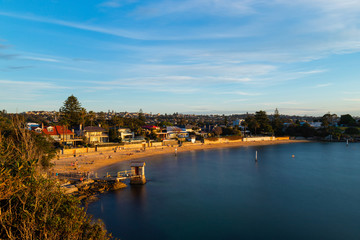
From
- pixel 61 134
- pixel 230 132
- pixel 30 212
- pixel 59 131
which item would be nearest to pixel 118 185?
pixel 30 212

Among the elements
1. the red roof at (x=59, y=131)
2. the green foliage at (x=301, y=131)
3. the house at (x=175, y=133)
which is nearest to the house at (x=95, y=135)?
the red roof at (x=59, y=131)

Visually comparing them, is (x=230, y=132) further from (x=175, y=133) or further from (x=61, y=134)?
(x=61, y=134)

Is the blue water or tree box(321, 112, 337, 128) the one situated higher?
tree box(321, 112, 337, 128)

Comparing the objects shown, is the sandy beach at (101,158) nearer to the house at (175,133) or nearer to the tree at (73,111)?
the house at (175,133)

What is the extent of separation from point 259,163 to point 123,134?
39041 millimetres

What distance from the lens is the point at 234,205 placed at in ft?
96.4

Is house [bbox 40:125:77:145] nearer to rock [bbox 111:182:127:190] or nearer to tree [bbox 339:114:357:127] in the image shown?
rock [bbox 111:182:127:190]

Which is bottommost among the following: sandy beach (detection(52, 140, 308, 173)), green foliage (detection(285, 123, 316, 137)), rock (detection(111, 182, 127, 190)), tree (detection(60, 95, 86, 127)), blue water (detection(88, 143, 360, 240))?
blue water (detection(88, 143, 360, 240))

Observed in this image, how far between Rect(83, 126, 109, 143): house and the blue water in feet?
64.5

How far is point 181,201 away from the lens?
30.5 metres

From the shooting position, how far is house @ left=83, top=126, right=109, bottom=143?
208 ft

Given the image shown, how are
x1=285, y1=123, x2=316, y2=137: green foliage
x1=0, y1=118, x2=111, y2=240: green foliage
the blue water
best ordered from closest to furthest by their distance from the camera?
x1=0, y1=118, x2=111, y2=240: green foliage < the blue water < x1=285, y1=123, x2=316, y2=137: green foliage

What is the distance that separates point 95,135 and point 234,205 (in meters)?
45.8

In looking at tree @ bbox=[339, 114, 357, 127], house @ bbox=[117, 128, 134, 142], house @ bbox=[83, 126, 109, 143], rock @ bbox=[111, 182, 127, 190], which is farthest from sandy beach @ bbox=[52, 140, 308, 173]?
tree @ bbox=[339, 114, 357, 127]
